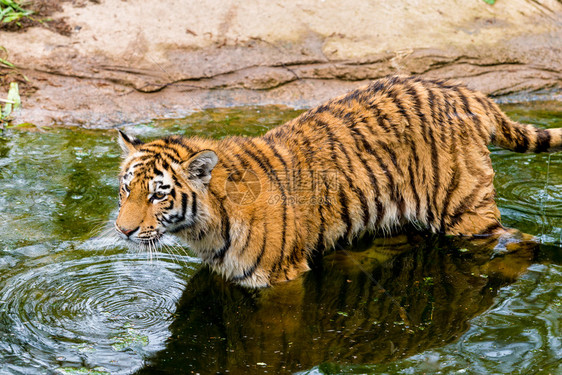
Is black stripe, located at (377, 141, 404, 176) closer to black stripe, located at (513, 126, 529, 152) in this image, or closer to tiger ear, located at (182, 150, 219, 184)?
black stripe, located at (513, 126, 529, 152)

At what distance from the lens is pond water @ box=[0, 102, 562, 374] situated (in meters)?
3.46

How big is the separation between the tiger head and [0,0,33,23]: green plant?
4362mm

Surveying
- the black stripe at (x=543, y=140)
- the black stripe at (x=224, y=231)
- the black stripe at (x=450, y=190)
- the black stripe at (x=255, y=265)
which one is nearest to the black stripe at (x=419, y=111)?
the black stripe at (x=450, y=190)

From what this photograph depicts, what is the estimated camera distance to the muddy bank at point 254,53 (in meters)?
7.23

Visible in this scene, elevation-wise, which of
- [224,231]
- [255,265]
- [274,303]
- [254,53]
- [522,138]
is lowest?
[274,303]

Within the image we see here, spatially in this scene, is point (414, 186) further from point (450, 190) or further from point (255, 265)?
point (255, 265)

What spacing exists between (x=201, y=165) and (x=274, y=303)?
100 cm

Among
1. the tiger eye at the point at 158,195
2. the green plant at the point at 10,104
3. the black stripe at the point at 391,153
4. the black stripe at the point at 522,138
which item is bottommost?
the green plant at the point at 10,104

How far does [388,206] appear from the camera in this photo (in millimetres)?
4680

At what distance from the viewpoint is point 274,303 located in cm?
409

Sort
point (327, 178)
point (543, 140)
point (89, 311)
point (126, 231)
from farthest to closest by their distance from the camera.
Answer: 1. point (543, 140)
2. point (327, 178)
3. point (89, 311)
4. point (126, 231)

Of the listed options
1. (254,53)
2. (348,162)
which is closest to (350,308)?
(348,162)

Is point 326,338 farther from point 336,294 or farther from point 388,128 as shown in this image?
point 388,128

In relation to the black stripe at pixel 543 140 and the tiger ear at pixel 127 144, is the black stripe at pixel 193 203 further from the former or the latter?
the black stripe at pixel 543 140
